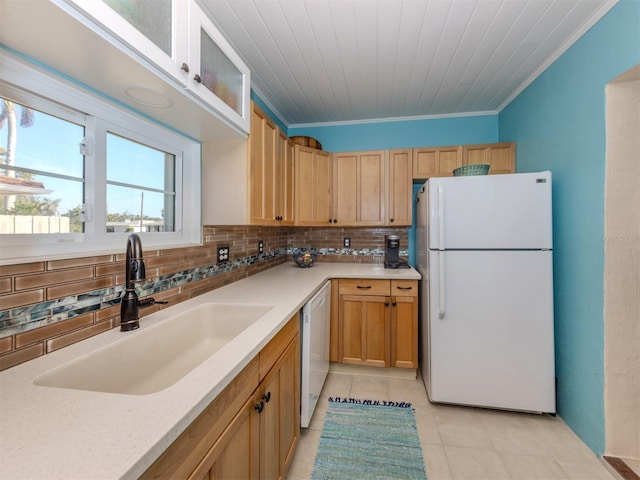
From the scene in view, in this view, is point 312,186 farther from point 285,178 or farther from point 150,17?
point 150,17

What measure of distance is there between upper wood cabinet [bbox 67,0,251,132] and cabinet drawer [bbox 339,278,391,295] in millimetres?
1446

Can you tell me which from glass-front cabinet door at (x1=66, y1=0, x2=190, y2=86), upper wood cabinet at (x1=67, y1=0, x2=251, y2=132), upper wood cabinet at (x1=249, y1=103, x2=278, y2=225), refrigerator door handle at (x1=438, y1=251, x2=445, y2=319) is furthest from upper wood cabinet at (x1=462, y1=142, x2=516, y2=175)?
glass-front cabinet door at (x1=66, y1=0, x2=190, y2=86)

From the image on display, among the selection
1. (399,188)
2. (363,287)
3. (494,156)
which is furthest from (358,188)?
(494,156)

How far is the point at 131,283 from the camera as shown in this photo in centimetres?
107

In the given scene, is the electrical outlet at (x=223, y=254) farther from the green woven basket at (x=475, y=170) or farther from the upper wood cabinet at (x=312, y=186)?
the green woven basket at (x=475, y=170)

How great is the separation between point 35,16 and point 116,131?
1.91 feet

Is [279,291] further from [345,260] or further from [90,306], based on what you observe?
[345,260]

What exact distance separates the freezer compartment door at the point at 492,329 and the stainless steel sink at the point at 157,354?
4.14ft

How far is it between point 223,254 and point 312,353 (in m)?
0.88

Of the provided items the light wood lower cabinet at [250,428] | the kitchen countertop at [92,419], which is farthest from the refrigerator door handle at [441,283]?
the kitchen countertop at [92,419]

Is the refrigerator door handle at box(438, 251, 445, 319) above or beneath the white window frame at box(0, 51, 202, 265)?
beneath

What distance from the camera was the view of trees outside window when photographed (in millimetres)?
883

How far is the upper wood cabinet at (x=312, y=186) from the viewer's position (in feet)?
8.45

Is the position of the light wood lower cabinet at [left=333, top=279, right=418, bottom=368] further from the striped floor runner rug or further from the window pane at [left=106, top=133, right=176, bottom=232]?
the window pane at [left=106, top=133, right=176, bottom=232]
